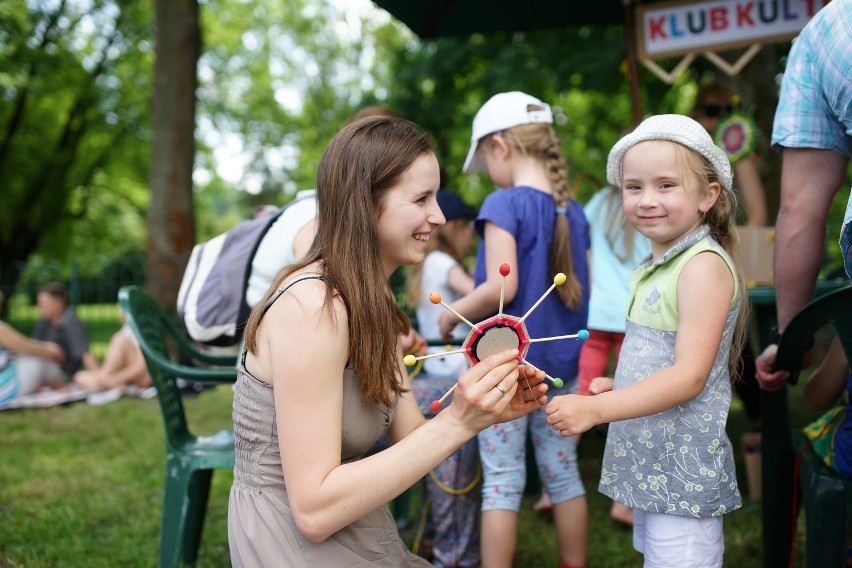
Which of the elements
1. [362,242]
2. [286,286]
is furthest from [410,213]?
[286,286]

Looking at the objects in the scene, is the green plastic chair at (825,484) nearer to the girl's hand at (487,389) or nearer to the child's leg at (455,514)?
the girl's hand at (487,389)

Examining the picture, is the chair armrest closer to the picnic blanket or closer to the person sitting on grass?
the picnic blanket

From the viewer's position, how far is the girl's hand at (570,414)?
1589mm

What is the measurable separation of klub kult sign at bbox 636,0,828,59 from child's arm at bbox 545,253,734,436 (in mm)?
2723

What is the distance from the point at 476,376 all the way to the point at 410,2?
3446mm

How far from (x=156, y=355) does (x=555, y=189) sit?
5.09ft

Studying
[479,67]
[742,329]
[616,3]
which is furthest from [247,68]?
[742,329]

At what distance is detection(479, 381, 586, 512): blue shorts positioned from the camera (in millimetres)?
2670

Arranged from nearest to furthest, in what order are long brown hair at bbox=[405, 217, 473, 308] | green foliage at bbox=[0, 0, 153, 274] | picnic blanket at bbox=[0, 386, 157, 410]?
long brown hair at bbox=[405, 217, 473, 308]
picnic blanket at bbox=[0, 386, 157, 410]
green foliage at bbox=[0, 0, 153, 274]

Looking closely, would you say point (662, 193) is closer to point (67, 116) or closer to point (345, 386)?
point (345, 386)

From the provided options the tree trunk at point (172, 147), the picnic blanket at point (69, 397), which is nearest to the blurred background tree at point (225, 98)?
the tree trunk at point (172, 147)

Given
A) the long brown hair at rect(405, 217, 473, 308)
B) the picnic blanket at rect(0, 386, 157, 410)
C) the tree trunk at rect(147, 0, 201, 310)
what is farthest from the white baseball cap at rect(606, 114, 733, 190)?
the tree trunk at rect(147, 0, 201, 310)

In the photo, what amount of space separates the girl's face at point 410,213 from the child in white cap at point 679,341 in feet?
1.67

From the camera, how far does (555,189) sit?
284 cm
